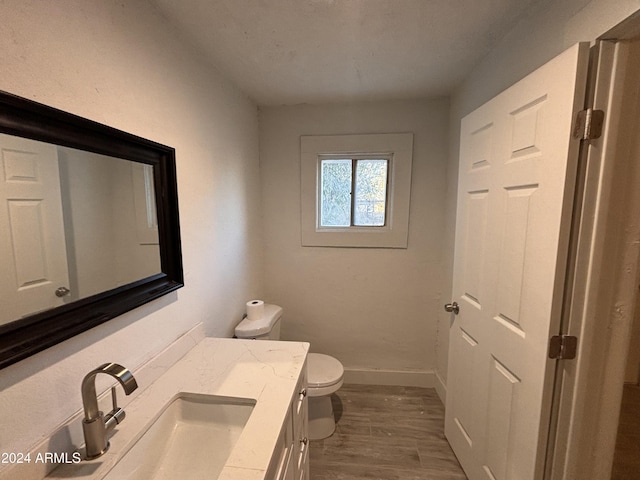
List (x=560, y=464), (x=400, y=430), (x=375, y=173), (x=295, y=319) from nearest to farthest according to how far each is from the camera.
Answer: (x=560, y=464)
(x=400, y=430)
(x=375, y=173)
(x=295, y=319)

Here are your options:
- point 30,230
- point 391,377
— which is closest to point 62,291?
point 30,230

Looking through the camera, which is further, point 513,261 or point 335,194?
point 335,194

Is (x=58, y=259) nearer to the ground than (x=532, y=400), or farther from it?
farther from it

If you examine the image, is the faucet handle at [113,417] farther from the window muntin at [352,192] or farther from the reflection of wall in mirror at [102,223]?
the window muntin at [352,192]

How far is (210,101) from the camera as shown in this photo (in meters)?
1.56

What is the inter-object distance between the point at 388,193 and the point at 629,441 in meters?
2.20

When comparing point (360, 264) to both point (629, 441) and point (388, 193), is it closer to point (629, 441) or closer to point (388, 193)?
point (388, 193)

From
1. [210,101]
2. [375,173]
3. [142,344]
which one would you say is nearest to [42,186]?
[142,344]

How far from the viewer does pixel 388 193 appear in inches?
90.3

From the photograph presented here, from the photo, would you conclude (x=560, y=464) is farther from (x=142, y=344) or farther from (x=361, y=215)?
(x=361, y=215)

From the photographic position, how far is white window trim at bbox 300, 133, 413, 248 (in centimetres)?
218

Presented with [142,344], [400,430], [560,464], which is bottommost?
[400,430]

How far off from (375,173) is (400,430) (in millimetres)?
1831

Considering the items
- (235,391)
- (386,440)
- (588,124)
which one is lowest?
(386,440)
